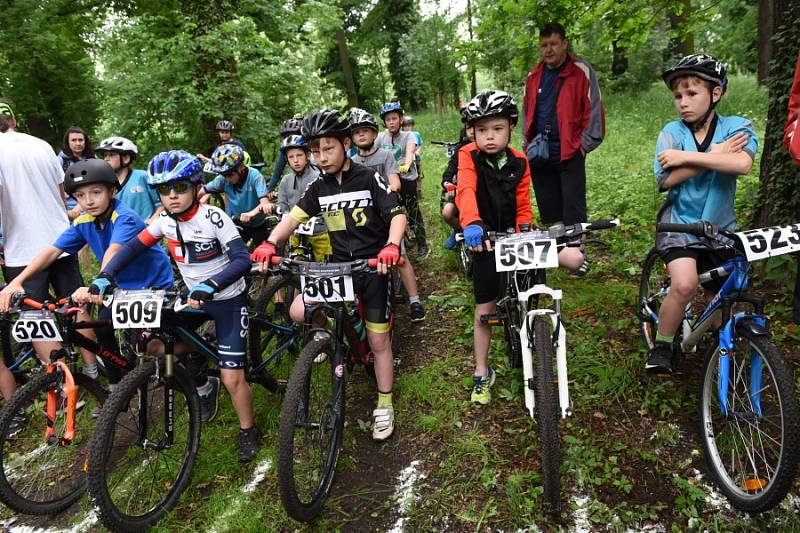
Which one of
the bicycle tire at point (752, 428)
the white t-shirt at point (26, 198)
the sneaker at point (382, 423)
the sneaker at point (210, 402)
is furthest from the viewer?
the white t-shirt at point (26, 198)

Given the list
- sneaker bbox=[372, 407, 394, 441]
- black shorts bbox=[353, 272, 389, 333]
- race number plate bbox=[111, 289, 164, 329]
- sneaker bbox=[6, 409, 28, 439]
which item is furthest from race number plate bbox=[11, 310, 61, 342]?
sneaker bbox=[372, 407, 394, 441]

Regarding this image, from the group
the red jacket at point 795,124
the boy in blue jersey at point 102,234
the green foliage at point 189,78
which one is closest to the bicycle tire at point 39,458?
the boy in blue jersey at point 102,234

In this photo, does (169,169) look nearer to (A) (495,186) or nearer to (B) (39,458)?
(A) (495,186)

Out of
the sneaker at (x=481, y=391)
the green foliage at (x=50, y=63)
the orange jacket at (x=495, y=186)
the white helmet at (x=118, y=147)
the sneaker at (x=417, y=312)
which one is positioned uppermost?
the green foliage at (x=50, y=63)

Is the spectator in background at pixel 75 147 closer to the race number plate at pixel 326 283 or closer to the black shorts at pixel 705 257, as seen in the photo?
the race number plate at pixel 326 283

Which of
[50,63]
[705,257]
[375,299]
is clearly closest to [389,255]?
[375,299]

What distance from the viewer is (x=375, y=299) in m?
3.69

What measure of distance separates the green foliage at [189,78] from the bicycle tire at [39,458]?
6700mm

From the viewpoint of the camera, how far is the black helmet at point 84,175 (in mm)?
3670

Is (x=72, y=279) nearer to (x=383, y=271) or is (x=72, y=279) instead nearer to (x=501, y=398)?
(x=383, y=271)

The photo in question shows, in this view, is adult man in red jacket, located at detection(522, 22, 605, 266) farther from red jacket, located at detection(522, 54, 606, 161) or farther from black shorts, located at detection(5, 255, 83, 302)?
black shorts, located at detection(5, 255, 83, 302)

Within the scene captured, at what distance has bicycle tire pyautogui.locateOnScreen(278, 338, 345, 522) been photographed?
277cm

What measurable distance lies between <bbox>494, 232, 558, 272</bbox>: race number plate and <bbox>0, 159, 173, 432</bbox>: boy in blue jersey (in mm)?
2796

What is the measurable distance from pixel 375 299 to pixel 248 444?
4.93 ft
